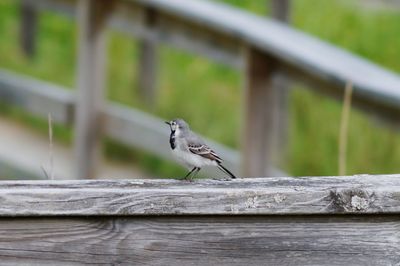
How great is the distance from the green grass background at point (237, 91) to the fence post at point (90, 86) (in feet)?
3.38

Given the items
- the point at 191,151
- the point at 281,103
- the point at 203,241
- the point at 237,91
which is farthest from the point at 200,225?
the point at 237,91

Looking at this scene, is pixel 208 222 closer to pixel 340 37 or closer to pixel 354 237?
pixel 354 237

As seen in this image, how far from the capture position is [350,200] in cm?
256

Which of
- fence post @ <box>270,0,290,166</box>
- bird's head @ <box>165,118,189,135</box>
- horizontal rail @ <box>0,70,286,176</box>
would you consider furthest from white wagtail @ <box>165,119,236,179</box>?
fence post @ <box>270,0,290,166</box>

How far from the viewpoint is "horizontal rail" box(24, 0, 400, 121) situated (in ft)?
15.7

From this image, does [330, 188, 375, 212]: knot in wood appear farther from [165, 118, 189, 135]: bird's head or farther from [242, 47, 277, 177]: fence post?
[242, 47, 277, 177]: fence post

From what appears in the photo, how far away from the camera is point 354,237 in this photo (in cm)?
260

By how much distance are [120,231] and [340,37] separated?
24.6 feet

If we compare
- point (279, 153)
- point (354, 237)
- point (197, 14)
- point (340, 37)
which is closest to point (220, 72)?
point (340, 37)

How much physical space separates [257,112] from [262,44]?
0.49 m

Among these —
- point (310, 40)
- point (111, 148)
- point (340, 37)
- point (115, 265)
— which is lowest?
point (115, 265)

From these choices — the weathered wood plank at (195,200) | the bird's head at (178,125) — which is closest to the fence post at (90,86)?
the bird's head at (178,125)

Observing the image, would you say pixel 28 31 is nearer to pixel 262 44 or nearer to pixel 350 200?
pixel 262 44

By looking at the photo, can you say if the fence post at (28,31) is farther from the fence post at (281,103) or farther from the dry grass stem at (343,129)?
the dry grass stem at (343,129)
